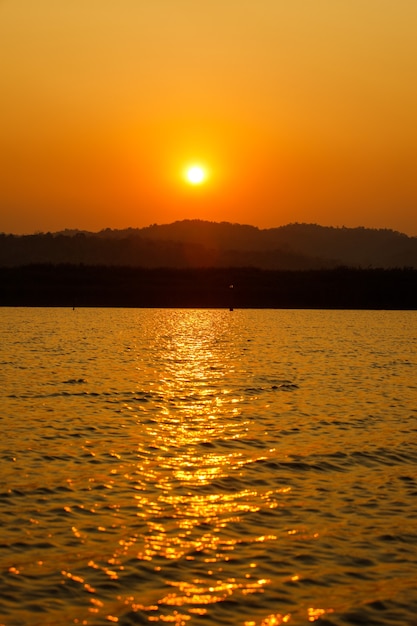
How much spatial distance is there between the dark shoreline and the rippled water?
107468 millimetres

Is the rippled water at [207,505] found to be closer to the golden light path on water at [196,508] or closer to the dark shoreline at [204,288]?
the golden light path on water at [196,508]

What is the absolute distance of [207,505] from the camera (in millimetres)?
15812

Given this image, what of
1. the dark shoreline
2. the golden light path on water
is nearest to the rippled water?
the golden light path on water

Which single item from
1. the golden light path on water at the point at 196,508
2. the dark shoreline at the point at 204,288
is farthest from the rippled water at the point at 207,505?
the dark shoreline at the point at 204,288

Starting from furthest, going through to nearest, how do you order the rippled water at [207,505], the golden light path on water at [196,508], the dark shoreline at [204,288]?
the dark shoreline at [204,288] < the golden light path on water at [196,508] < the rippled water at [207,505]

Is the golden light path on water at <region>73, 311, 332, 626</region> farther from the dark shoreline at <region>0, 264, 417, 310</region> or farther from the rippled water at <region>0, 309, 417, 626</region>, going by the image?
the dark shoreline at <region>0, 264, 417, 310</region>

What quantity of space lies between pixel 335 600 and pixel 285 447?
32.6 ft

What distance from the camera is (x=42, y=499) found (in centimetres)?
1584

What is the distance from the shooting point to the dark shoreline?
141000 millimetres

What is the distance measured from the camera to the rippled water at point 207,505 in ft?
37.4

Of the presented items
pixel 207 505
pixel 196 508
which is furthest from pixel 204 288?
pixel 196 508

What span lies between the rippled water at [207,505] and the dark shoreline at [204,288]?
107m

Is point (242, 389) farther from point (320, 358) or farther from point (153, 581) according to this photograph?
point (153, 581)

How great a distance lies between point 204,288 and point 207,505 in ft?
429
